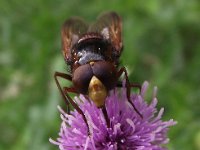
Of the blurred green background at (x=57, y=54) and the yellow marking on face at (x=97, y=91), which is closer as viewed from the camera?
the yellow marking on face at (x=97, y=91)

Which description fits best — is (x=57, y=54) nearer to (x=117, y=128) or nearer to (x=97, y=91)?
(x=117, y=128)

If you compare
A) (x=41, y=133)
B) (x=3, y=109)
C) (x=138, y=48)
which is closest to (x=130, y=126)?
(x=41, y=133)

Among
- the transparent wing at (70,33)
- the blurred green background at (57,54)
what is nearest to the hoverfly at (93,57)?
the transparent wing at (70,33)

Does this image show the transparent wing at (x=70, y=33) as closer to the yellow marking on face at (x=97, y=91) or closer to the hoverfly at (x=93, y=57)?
the hoverfly at (x=93, y=57)

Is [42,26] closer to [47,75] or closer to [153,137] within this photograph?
[47,75]

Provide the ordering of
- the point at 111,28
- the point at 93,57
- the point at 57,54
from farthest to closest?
the point at 57,54 < the point at 111,28 < the point at 93,57

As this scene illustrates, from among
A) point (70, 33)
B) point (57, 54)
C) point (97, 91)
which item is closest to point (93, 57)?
point (97, 91)
